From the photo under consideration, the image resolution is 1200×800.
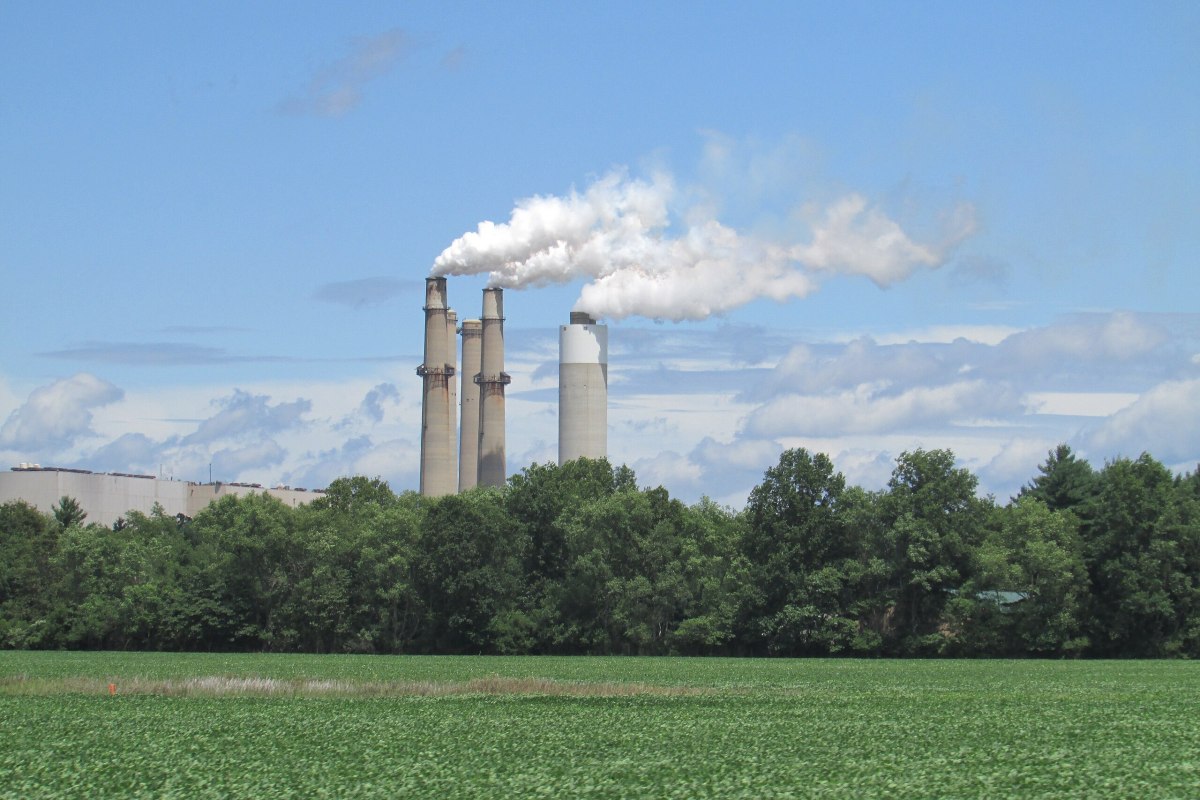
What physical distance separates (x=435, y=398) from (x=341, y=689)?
209ft

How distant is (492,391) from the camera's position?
107 meters

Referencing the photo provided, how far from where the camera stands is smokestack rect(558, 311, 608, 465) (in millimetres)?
94125

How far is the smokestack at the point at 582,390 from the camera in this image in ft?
309

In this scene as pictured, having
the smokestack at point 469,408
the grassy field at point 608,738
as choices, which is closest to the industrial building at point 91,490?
the smokestack at point 469,408

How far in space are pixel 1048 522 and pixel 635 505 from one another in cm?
2255

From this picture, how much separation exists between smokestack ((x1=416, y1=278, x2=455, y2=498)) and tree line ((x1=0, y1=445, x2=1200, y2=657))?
288 inches

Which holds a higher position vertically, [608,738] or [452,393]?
[452,393]

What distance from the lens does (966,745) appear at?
2512 centimetres

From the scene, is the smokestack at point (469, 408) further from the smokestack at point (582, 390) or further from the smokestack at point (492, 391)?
the smokestack at point (582, 390)

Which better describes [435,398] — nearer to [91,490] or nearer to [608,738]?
[91,490]

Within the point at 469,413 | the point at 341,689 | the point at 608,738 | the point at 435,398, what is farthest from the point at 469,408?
the point at 608,738

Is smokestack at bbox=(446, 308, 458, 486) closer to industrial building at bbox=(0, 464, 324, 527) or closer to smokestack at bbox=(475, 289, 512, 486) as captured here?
smokestack at bbox=(475, 289, 512, 486)

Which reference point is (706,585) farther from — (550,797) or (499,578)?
(550,797)

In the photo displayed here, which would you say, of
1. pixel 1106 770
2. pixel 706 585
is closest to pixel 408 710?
pixel 1106 770
